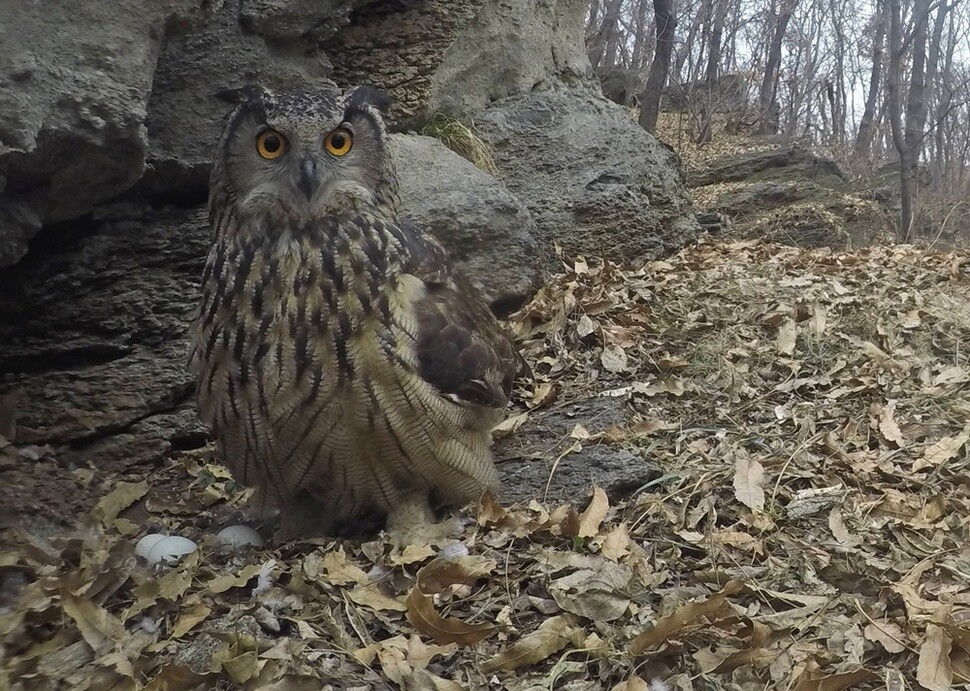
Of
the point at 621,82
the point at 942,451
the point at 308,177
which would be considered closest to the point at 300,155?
the point at 308,177

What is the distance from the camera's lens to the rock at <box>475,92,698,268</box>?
5.32 metres

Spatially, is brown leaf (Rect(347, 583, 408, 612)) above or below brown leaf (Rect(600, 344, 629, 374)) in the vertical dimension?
below

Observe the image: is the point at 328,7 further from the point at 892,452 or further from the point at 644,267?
the point at 892,452

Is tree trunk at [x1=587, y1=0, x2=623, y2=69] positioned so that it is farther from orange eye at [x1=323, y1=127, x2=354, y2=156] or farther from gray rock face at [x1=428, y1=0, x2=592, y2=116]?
orange eye at [x1=323, y1=127, x2=354, y2=156]

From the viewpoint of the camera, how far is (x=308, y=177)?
2.51m

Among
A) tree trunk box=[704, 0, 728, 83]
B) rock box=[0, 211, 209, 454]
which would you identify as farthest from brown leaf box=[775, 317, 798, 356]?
tree trunk box=[704, 0, 728, 83]

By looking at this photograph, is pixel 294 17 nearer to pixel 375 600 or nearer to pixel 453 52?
pixel 453 52

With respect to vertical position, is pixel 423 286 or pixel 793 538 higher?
pixel 423 286

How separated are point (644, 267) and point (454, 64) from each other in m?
1.84

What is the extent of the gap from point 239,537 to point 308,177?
1328 mm

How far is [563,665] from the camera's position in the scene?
2.01m

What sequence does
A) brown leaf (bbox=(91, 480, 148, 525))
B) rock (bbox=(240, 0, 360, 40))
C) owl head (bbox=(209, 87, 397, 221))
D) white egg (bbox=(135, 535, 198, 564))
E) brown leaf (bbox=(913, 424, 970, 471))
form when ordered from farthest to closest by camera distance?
rock (bbox=(240, 0, 360, 40)) → brown leaf (bbox=(91, 480, 148, 525)) → brown leaf (bbox=(913, 424, 970, 471)) → white egg (bbox=(135, 535, 198, 564)) → owl head (bbox=(209, 87, 397, 221))

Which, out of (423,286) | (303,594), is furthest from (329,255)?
(303,594)

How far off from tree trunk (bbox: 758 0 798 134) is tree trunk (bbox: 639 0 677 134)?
332 centimetres
